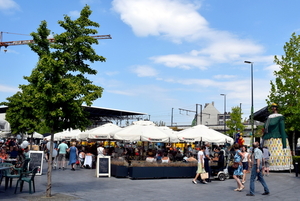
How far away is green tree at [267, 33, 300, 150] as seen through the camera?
86.0 feet

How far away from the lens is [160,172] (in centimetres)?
1675

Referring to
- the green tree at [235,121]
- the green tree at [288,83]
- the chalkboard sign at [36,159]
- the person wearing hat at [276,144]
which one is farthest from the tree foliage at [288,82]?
the green tree at [235,121]

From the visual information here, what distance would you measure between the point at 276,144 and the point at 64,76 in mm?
13358

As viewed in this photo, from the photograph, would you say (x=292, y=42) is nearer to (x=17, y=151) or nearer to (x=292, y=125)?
(x=292, y=125)

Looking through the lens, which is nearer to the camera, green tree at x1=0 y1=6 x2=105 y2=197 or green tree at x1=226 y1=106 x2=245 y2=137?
green tree at x1=0 y1=6 x2=105 y2=197

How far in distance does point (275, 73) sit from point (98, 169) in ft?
57.5

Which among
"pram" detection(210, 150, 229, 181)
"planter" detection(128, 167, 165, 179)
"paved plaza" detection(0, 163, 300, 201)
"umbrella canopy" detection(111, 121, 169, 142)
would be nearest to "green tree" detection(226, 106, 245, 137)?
"umbrella canopy" detection(111, 121, 169, 142)

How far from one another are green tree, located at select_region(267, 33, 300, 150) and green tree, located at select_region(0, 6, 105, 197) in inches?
730

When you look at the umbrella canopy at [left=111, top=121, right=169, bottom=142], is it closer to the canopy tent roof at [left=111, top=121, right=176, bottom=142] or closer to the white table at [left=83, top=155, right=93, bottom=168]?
the canopy tent roof at [left=111, top=121, right=176, bottom=142]

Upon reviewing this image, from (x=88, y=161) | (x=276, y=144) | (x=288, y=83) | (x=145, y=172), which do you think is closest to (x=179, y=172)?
(x=145, y=172)

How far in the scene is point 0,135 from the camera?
117ft

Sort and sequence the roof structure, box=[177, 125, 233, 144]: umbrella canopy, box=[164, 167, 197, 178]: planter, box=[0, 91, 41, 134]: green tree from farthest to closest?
the roof structure < box=[0, 91, 41, 134]: green tree < box=[177, 125, 233, 144]: umbrella canopy < box=[164, 167, 197, 178]: planter

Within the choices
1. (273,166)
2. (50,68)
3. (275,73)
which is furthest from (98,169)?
(275,73)

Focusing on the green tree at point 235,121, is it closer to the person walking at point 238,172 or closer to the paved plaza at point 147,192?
the paved plaza at point 147,192
